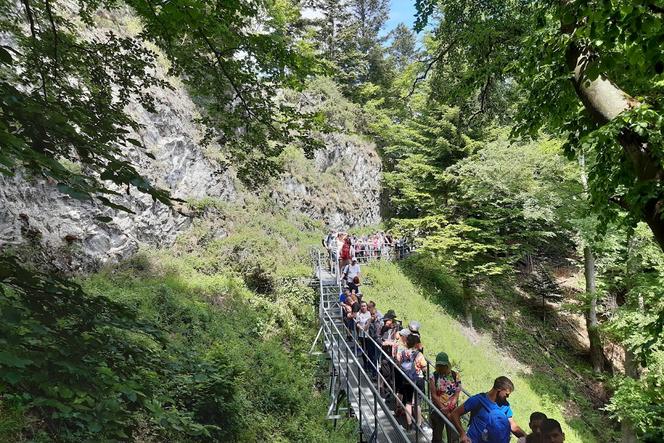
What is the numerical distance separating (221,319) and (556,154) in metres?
13.8

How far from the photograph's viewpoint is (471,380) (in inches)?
560

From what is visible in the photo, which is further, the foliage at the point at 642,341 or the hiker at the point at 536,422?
the foliage at the point at 642,341

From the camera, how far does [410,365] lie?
6375mm

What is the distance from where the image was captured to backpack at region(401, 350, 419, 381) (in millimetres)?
6266

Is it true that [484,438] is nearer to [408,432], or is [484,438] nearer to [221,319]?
[408,432]

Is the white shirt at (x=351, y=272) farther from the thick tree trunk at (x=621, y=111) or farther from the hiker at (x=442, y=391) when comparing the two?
the thick tree trunk at (x=621, y=111)

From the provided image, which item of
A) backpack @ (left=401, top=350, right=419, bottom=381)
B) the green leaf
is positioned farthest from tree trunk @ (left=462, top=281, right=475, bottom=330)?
the green leaf

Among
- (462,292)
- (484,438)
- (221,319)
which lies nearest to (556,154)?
(462,292)

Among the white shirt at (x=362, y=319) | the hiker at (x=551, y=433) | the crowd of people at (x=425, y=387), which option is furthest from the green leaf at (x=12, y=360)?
the white shirt at (x=362, y=319)

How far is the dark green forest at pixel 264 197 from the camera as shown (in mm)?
2695

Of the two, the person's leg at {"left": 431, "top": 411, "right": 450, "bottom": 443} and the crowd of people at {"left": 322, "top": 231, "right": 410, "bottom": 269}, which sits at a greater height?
the crowd of people at {"left": 322, "top": 231, "right": 410, "bottom": 269}

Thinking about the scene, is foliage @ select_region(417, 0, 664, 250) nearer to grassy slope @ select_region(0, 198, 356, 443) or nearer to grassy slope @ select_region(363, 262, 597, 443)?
grassy slope @ select_region(0, 198, 356, 443)

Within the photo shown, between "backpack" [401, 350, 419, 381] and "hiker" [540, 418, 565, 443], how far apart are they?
2737mm

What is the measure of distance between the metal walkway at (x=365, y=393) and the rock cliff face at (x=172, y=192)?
352 cm
